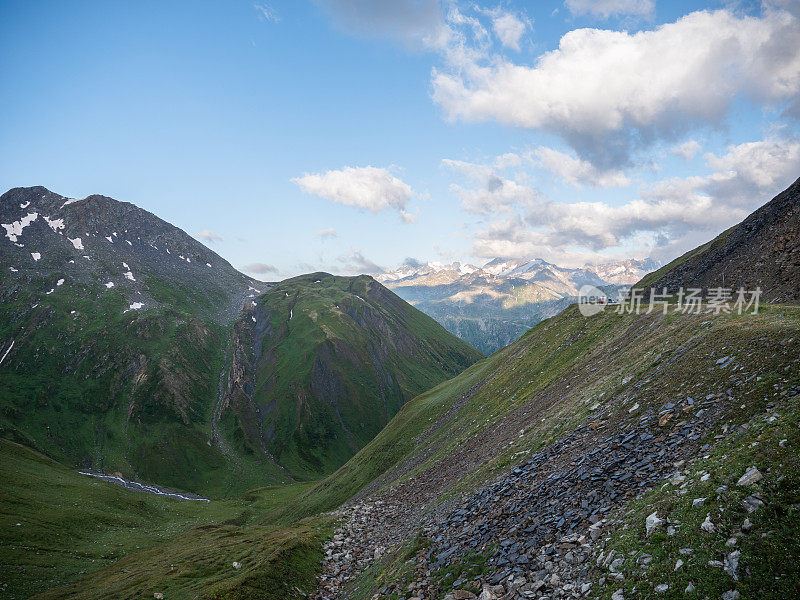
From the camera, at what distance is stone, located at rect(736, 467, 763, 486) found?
34.0 ft

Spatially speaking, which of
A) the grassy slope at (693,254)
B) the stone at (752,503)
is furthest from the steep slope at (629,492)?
the grassy slope at (693,254)

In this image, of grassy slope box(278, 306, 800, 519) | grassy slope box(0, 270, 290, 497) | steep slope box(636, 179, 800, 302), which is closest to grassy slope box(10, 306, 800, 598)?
grassy slope box(278, 306, 800, 519)

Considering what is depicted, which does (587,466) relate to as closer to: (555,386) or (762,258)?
(555,386)

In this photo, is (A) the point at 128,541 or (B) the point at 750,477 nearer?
(B) the point at 750,477

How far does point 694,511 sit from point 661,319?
97.1 feet

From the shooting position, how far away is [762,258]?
5781 cm

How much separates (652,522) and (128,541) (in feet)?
290

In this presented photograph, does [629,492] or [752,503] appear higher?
[752,503]

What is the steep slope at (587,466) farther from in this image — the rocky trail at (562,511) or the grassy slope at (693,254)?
the grassy slope at (693,254)

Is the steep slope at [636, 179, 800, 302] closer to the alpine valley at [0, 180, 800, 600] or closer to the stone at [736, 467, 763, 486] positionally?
the alpine valley at [0, 180, 800, 600]

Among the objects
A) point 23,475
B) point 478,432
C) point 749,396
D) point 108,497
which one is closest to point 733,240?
point 478,432

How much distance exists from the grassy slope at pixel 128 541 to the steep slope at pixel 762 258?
6551 cm

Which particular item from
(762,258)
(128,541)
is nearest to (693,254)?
(762,258)

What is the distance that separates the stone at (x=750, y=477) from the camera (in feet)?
34.0
